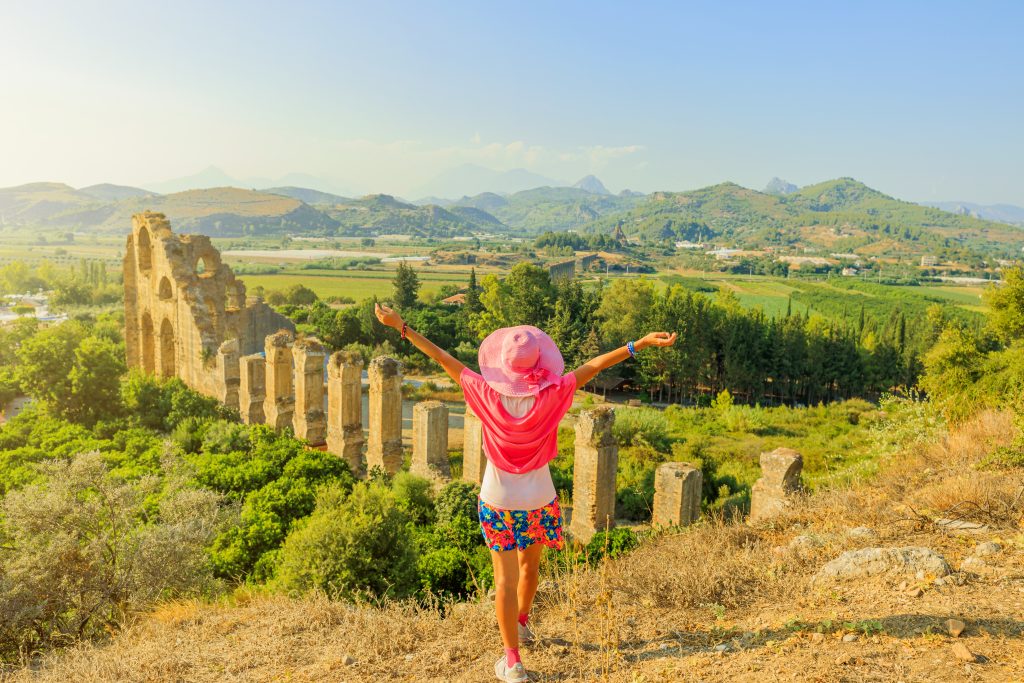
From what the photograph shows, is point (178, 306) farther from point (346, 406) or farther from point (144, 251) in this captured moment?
point (346, 406)

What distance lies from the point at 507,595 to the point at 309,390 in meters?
13.3

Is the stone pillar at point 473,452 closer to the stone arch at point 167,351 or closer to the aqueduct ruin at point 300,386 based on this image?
the aqueduct ruin at point 300,386

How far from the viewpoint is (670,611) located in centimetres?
524

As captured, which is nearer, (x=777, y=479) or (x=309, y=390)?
(x=777, y=479)

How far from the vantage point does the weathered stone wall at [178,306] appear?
65.9 feet

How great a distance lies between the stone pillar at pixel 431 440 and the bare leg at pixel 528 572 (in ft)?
30.8

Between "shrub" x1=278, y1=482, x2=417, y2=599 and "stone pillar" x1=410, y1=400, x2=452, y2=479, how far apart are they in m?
5.18

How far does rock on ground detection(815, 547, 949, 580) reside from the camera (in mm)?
5348

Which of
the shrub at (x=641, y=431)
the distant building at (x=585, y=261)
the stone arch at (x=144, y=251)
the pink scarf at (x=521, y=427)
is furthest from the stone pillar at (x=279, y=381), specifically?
the distant building at (x=585, y=261)


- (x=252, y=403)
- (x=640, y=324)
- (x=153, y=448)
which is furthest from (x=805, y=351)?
(x=153, y=448)

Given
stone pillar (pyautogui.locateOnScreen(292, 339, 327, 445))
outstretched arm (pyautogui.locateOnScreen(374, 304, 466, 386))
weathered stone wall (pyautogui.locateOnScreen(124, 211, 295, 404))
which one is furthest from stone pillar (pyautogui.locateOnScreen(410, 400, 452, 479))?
outstretched arm (pyautogui.locateOnScreen(374, 304, 466, 386))

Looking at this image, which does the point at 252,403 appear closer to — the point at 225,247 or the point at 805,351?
the point at 805,351

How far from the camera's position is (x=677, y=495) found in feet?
38.8

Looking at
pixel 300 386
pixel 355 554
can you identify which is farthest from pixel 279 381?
pixel 355 554
